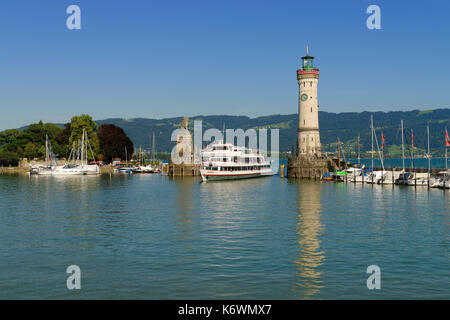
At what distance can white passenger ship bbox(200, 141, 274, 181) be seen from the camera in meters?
99.6

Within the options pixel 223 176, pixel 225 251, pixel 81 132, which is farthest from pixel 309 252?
pixel 81 132

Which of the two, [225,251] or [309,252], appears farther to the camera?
[225,251]

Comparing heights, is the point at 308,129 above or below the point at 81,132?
below

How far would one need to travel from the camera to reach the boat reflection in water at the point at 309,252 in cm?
2134

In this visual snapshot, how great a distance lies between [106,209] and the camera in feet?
162

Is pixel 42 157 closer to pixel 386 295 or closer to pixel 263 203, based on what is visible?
pixel 263 203

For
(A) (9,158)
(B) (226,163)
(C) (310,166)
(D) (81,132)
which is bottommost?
(C) (310,166)

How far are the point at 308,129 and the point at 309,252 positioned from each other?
8460 cm

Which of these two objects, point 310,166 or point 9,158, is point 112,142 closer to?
point 9,158

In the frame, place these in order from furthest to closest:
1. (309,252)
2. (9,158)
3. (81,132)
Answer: (9,158), (81,132), (309,252)

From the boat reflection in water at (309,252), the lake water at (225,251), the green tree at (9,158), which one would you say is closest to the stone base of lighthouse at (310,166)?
the lake water at (225,251)

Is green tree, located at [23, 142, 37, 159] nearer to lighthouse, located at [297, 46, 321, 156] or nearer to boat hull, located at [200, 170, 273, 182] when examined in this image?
boat hull, located at [200, 170, 273, 182]

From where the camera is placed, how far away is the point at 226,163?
10269 cm
